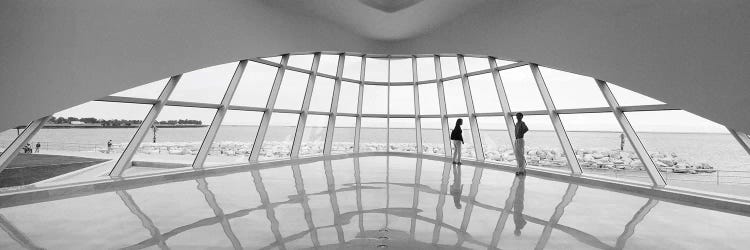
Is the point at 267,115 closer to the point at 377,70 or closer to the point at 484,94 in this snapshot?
the point at 377,70

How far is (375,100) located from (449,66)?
3.56 metres

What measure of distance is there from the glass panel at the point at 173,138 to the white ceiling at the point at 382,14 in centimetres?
378

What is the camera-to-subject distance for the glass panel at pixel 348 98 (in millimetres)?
15039

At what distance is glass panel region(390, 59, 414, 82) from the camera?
15.4m

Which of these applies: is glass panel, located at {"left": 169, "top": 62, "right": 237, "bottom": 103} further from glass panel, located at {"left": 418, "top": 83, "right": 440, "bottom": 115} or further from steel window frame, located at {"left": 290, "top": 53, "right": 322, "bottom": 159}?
glass panel, located at {"left": 418, "top": 83, "right": 440, "bottom": 115}

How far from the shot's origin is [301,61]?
12727mm

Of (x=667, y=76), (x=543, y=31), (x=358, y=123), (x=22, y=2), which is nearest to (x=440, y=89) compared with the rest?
(x=358, y=123)

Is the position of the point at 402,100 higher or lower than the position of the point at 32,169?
higher

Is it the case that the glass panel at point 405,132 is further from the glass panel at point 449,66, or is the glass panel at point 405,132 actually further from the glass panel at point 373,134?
the glass panel at point 449,66

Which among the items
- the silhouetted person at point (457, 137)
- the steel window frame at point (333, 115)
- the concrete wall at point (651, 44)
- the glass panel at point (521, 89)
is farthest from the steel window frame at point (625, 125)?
the steel window frame at point (333, 115)

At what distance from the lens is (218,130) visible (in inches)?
408

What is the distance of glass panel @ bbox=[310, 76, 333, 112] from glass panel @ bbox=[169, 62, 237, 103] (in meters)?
3.92

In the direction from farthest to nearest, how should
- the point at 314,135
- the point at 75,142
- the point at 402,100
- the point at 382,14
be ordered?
the point at 402,100
the point at 314,135
the point at 382,14
the point at 75,142

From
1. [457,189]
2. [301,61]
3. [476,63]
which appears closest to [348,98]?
[301,61]
